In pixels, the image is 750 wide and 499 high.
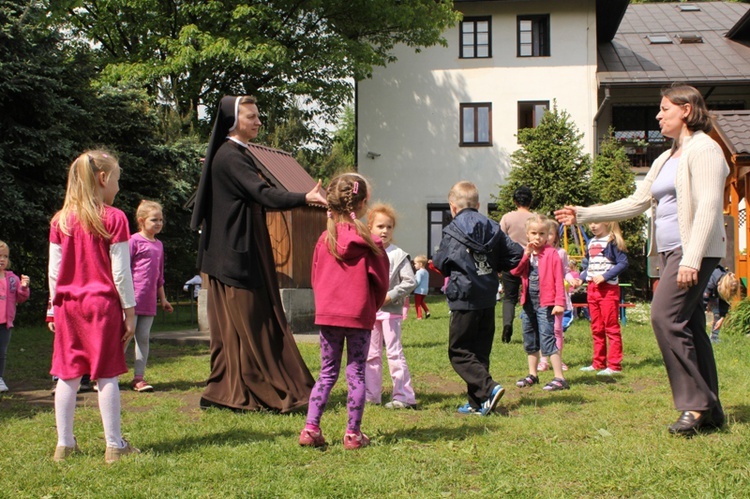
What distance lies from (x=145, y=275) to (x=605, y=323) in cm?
444

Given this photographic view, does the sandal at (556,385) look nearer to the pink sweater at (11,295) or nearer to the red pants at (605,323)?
the red pants at (605,323)

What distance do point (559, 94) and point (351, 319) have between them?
25376 mm

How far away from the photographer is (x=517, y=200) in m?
9.59

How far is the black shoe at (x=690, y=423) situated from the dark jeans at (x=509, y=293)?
516 cm

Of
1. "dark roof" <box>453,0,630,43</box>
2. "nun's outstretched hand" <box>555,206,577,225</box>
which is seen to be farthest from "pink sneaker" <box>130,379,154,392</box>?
"dark roof" <box>453,0,630,43</box>

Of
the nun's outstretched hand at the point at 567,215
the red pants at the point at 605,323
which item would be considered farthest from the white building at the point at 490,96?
the nun's outstretched hand at the point at 567,215

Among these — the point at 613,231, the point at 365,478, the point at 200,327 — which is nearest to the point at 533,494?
the point at 365,478

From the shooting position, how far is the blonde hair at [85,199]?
15.1ft

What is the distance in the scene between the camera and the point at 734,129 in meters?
13.5

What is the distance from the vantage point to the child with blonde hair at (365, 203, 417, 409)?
20.2ft

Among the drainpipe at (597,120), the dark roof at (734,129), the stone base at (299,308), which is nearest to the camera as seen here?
the stone base at (299,308)

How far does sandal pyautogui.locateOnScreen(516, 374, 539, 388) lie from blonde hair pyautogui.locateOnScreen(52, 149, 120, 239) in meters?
3.97

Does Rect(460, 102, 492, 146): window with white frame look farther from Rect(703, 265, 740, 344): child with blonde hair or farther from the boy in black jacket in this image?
the boy in black jacket

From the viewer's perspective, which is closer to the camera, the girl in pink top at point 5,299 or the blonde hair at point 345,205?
the blonde hair at point 345,205
